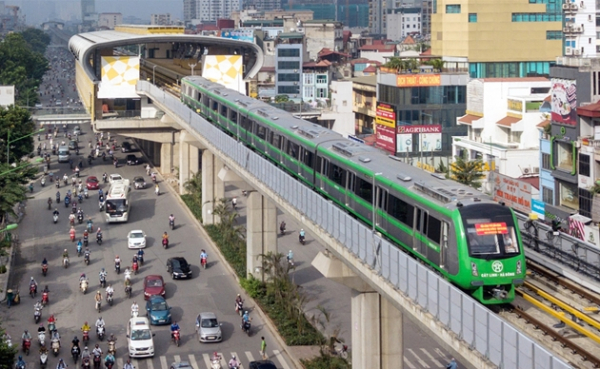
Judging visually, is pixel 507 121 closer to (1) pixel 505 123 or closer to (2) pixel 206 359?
(1) pixel 505 123

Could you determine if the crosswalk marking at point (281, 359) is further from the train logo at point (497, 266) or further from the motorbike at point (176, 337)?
the train logo at point (497, 266)

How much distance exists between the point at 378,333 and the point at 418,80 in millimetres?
40712

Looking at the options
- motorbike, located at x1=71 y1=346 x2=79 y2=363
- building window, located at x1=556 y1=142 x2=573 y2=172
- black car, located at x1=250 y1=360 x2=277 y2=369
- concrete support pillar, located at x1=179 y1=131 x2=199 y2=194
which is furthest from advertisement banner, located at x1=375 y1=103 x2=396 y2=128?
motorbike, located at x1=71 y1=346 x2=79 y2=363

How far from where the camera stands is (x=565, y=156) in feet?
152

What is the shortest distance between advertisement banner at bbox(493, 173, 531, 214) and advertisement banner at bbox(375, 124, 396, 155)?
1833 cm

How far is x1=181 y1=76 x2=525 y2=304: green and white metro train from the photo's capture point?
21516 millimetres

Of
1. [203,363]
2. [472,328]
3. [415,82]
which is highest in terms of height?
[415,82]

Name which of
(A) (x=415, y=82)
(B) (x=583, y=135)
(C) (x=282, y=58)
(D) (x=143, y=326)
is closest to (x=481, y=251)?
(D) (x=143, y=326)

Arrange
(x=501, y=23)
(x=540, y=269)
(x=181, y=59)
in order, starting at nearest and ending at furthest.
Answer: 1. (x=540, y=269)
2. (x=501, y=23)
3. (x=181, y=59)

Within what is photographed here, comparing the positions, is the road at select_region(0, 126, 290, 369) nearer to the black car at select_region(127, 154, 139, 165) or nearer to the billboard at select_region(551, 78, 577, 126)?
the black car at select_region(127, 154, 139, 165)

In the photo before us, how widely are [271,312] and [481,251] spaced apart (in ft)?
70.0

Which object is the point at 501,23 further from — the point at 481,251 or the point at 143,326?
the point at 481,251

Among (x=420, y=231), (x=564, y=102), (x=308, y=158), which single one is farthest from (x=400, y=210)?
(x=564, y=102)

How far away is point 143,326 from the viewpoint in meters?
38.2
